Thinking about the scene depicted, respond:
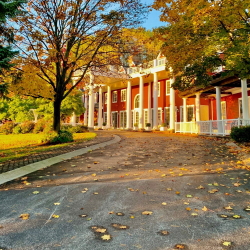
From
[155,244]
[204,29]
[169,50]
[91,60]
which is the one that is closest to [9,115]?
[91,60]

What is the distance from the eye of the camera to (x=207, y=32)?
9750 millimetres

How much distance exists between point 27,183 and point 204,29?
878cm

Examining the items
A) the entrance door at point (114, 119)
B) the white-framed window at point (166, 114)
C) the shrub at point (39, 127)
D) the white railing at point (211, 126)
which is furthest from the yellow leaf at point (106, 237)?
the entrance door at point (114, 119)

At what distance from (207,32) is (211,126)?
33.2 ft

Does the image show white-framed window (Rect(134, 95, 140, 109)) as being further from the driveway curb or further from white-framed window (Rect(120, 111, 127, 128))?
the driveway curb

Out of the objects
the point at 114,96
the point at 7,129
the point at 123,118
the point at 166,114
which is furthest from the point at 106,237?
the point at 114,96

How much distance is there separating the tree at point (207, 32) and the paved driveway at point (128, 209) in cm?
523

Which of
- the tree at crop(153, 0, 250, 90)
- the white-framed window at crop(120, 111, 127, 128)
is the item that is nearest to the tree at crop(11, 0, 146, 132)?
the tree at crop(153, 0, 250, 90)

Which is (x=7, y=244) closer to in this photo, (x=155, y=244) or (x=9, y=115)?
(x=155, y=244)

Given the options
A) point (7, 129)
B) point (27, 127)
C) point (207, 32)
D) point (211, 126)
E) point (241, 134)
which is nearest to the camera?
point (207, 32)

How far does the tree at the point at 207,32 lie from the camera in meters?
8.36

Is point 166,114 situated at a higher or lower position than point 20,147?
higher

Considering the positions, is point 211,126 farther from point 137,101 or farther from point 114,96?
point 114,96

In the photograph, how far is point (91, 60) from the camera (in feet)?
42.9
